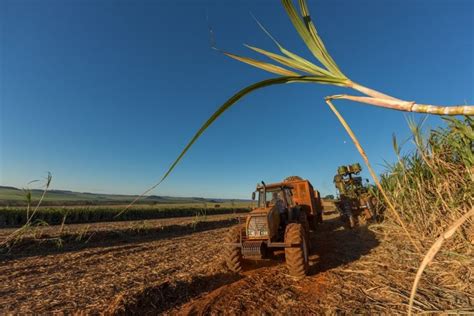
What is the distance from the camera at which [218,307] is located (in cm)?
471

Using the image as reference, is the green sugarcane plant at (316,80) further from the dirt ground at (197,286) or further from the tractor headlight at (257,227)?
the tractor headlight at (257,227)

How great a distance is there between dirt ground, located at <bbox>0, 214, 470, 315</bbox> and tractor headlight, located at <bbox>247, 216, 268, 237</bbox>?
0.94 m

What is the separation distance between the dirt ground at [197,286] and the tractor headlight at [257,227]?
937 millimetres

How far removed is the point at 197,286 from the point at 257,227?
202 cm

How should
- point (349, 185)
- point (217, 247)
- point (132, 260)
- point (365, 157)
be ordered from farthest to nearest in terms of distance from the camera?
1. point (349, 185)
2. point (217, 247)
3. point (132, 260)
4. point (365, 157)

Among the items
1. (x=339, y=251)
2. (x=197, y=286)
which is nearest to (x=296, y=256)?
(x=197, y=286)

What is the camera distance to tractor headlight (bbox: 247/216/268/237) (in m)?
6.84

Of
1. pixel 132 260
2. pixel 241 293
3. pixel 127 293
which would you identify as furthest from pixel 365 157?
pixel 132 260

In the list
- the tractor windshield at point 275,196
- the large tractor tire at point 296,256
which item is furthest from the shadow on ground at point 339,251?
the tractor windshield at point 275,196

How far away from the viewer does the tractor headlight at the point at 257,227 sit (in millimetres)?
6844

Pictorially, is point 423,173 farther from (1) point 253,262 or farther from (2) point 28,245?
(2) point 28,245

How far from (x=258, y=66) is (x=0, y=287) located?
8147mm

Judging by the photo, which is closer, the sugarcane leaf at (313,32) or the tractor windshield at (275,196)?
the sugarcane leaf at (313,32)

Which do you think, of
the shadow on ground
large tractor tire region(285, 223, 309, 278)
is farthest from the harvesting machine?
large tractor tire region(285, 223, 309, 278)
